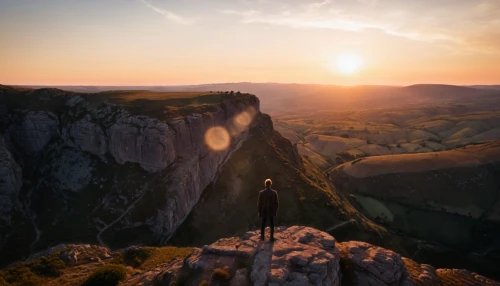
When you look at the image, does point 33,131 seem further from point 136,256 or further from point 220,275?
point 220,275

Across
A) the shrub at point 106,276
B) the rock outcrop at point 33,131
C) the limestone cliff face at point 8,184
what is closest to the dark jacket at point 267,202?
the shrub at point 106,276

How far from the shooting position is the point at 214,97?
91.6m

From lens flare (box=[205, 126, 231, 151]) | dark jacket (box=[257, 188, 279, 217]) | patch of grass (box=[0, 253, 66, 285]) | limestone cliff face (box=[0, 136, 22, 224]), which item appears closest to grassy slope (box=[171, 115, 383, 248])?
lens flare (box=[205, 126, 231, 151])

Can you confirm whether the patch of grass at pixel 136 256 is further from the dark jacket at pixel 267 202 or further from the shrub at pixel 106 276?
the dark jacket at pixel 267 202

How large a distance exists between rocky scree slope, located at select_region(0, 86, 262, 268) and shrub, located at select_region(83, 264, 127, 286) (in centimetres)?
3243

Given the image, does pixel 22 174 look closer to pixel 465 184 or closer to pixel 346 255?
pixel 346 255

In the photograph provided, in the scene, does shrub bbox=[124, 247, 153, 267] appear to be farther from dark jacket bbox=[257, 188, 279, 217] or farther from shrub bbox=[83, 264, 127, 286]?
dark jacket bbox=[257, 188, 279, 217]

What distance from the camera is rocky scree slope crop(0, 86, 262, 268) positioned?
56469 millimetres

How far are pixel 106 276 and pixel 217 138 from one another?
58.0 m

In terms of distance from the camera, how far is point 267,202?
2348 cm

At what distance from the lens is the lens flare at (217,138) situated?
76.9 metres

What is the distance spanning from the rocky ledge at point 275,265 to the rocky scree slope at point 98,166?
90.4 feet

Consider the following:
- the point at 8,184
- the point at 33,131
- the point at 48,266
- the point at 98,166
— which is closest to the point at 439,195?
the point at 98,166

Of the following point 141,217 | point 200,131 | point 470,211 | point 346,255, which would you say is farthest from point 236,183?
point 470,211
